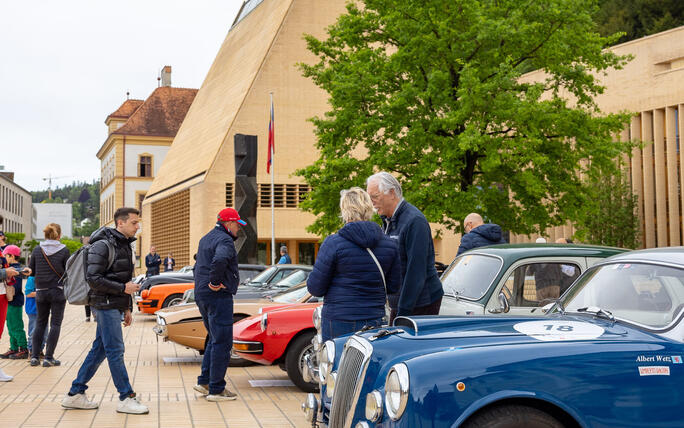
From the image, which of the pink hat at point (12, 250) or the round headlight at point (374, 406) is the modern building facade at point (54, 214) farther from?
the round headlight at point (374, 406)

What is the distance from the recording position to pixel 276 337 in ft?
31.2

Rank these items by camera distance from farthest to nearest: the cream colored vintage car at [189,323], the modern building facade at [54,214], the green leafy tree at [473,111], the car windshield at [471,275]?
1. the modern building facade at [54,214]
2. the green leafy tree at [473,111]
3. the cream colored vintage car at [189,323]
4. the car windshield at [471,275]

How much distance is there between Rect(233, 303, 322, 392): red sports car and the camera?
31.2 ft

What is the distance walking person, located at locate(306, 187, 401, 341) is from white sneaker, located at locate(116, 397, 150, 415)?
8.63 feet

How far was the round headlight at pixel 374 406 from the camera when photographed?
424 centimetres

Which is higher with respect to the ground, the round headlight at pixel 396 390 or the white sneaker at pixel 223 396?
the round headlight at pixel 396 390

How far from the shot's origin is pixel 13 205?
108312mm

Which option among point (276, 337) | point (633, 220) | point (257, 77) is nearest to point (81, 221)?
point (257, 77)

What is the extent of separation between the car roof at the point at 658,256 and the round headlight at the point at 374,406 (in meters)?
2.04

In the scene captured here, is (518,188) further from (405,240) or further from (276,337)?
(405,240)

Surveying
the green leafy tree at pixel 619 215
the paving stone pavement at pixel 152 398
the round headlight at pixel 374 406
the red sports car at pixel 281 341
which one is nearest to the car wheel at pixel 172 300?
the paving stone pavement at pixel 152 398

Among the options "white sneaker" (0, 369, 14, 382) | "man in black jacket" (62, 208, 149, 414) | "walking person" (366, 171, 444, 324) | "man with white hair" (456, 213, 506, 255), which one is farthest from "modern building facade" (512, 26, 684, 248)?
"walking person" (366, 171, 444, 324)

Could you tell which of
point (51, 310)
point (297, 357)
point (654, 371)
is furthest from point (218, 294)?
point (654, 371)

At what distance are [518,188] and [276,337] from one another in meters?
14.8
